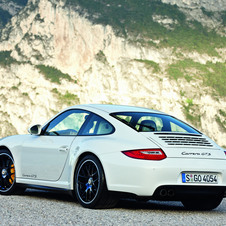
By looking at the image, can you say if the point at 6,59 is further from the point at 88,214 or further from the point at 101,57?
the point at 88,214

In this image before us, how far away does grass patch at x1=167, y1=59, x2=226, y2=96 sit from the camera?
139m

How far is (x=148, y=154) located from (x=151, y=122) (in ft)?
2.99

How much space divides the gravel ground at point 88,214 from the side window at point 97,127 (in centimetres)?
96

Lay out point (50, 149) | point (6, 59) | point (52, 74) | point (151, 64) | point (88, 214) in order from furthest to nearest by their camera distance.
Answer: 1. point (6, 59)
2. point (52, 74)
3. point (151, 64)
4. point (50, 149)
5. point (88, 214)

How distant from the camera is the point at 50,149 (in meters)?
6.68

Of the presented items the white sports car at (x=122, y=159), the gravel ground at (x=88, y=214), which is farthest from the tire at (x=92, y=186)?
the gravel ground at (x=88, y=214)

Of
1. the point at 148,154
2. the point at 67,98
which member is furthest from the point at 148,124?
the point at 67,98

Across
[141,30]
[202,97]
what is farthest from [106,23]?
[202,97]

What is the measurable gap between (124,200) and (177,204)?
0.82 metres

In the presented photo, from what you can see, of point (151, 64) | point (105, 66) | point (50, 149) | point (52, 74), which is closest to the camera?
point (50, 149)

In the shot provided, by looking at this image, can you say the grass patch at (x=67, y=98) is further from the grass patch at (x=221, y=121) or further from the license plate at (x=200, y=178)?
the license plate at (x=200, y=178)

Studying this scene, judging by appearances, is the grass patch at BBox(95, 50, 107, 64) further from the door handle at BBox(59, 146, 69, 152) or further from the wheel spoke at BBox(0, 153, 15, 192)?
the door handle at BBox(59, 146, 69, 152)

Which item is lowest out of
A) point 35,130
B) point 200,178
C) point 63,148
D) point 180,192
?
point 180,192

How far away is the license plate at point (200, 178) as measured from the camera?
5.62m
